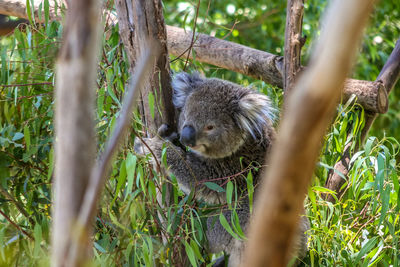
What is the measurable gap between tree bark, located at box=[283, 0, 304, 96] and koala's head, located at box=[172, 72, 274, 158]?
32 centimetres

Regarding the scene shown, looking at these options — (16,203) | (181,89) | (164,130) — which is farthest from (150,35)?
(16,203)

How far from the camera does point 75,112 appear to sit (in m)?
0.66

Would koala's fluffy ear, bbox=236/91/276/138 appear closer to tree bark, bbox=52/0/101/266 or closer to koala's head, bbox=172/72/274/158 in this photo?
koala's head, bbox=172/72/274/158

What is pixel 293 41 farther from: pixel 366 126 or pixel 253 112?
pixel 366 126

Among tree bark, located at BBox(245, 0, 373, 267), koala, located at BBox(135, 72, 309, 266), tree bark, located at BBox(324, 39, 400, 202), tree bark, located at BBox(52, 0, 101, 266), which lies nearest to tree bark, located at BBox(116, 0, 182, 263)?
koala, located at BBox(135, 72, 309, 266)

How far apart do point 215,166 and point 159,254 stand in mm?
721

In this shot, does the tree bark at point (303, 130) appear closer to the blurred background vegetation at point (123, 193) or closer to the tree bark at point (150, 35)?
the blurred background vegetation at point (123, 193)

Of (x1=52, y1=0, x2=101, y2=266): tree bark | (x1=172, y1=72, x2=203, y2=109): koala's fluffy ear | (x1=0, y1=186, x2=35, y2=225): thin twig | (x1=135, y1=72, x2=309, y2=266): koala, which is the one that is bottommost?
(x1=0, y1=186, x2=35, y2=225): thin twig

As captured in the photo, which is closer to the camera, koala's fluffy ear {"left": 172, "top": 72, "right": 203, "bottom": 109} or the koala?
the koala

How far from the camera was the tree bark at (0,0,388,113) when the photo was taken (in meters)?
2.74

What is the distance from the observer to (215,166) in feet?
9.09

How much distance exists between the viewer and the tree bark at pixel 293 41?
2256 millimetres

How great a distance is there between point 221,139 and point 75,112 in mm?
2015

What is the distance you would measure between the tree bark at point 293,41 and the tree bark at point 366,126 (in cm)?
61
